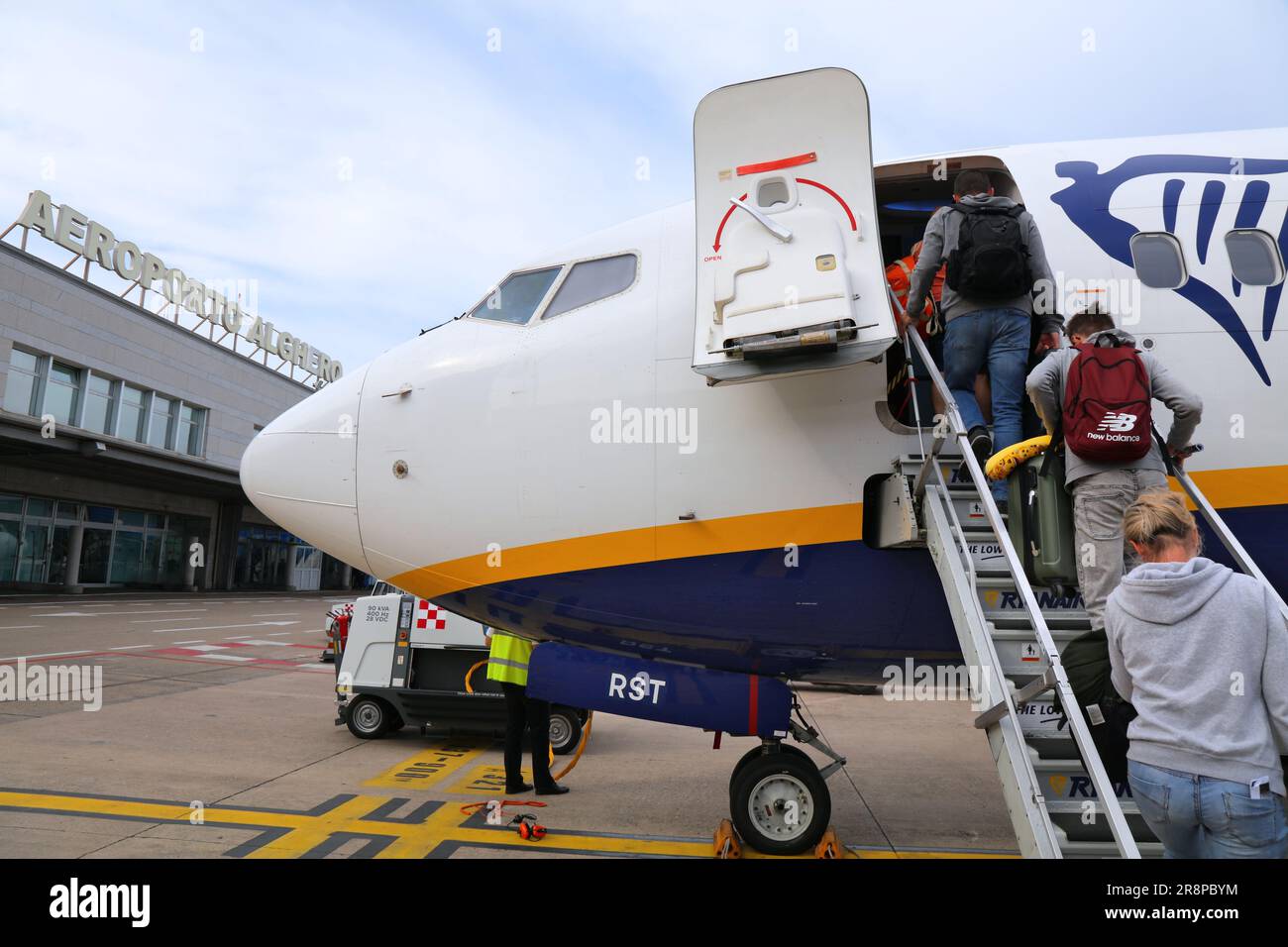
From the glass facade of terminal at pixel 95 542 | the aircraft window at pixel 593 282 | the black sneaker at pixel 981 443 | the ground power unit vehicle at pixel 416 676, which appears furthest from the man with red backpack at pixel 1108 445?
the glass facade of terminal at pixel 95 542

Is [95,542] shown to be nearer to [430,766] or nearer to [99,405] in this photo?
[99,405]

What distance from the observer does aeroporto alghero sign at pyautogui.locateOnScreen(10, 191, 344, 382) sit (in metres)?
29.7

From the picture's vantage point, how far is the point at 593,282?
5.34 m

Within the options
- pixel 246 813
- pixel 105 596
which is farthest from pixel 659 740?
pixel 105 596

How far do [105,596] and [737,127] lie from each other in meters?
36.2

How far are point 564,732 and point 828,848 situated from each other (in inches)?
174

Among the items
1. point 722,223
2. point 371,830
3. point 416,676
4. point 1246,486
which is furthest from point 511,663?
point 1246,486

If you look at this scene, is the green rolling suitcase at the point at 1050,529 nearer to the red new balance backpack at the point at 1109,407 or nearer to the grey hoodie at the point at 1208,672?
the red new balance backpack at the point at 1109,407

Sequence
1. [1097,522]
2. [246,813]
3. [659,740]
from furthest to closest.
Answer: [659,740] < [246,813] < [1097,522]

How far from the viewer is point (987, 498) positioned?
138 inches

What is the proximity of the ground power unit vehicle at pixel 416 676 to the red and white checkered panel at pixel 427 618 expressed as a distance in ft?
0.04
